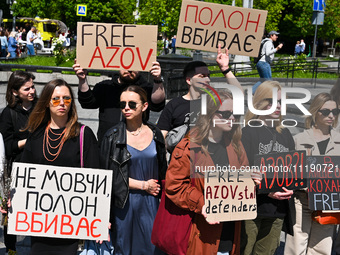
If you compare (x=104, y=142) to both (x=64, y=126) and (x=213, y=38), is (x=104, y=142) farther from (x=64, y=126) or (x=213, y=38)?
(x=213, y=38)

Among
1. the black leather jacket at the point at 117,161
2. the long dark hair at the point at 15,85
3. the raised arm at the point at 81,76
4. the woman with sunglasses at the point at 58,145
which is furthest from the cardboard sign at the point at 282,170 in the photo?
the long dark hair at the point at 15,85

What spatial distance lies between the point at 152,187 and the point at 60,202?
2.43 ft

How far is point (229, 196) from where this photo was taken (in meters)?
4.06

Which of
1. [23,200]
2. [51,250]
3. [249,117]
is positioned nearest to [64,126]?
[23,200]

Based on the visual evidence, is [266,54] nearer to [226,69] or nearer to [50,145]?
[226,69]

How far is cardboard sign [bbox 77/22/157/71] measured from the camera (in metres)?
5.02

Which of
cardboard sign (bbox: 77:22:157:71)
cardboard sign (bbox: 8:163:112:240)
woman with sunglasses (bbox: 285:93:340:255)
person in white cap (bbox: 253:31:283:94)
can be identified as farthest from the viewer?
person in white cap (bbox: 253:31:283:94)

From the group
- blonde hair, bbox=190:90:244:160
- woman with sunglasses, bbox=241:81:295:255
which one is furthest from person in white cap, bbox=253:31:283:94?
blonde hair, bbox=190:90:244:160

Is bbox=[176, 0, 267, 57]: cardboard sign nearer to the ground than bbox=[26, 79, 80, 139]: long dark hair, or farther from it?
farther from it

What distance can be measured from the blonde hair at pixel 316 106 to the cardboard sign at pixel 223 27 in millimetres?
823

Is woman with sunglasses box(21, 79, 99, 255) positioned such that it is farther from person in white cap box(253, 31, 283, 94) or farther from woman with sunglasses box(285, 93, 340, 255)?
person in white cap box(253, 31, 283, 94)

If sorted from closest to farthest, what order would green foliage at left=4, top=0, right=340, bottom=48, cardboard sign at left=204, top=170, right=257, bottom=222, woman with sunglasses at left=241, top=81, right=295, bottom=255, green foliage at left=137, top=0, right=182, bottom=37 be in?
cardboard sign at left=204, top=170, right=257, bottom=222 → woman with sunglasses at left=241, top=81, right=295, bottom=255 → green foliage at left=137, top=0, right=182, bottom=37 → green foliage at left=4, top=0, right=340, bottom=48

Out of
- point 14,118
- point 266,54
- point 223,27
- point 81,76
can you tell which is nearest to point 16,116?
point 14,118

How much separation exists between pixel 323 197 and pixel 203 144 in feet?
4.18
